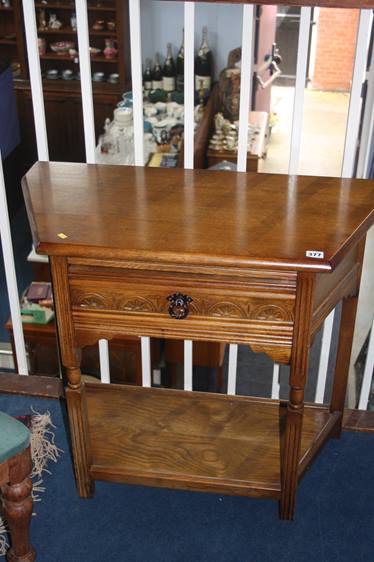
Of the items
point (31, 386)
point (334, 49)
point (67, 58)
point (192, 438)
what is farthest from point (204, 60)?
point (192, 438)

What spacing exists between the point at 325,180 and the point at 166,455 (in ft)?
2.28

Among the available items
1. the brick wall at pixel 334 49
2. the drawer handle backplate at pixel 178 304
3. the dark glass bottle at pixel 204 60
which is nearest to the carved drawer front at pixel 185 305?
the drawer handle backplate at pixel 178 304

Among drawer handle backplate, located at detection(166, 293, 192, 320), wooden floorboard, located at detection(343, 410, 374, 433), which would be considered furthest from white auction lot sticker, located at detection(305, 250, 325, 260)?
wooden floorboard, located at detection(343, 410, 374, 433)

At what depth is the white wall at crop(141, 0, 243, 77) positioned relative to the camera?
626 cm

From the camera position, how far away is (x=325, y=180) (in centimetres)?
157

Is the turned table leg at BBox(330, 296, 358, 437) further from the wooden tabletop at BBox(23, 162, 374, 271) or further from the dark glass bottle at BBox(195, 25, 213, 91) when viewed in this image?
the dark glass bottle at BBox(195, 25, 213, 91)

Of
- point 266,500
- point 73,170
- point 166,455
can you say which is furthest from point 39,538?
point 73,170

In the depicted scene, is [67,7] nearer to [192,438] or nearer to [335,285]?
[192,438]

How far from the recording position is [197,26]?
6305 millimetres

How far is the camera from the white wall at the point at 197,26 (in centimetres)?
626

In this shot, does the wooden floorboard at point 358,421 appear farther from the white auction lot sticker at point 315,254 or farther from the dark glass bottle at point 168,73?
the dark glass bottle at point 168,73

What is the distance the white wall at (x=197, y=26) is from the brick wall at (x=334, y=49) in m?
2.64

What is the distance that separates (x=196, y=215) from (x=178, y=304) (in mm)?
179

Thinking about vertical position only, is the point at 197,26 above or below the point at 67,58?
above
